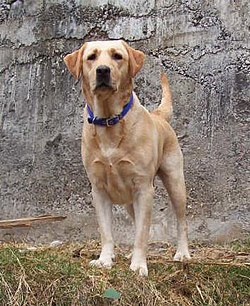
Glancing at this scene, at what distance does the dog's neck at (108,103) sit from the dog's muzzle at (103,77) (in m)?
0.12

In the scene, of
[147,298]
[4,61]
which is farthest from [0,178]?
[147,298]

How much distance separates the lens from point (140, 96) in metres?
5.30

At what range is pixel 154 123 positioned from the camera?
3.93 meters

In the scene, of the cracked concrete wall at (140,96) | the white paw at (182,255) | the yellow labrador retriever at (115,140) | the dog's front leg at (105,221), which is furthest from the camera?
the cracked concrete wall at (140,96)

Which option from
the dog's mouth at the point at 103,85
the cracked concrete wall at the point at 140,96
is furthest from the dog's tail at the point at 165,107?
the dog's mouth at the point at 103,85

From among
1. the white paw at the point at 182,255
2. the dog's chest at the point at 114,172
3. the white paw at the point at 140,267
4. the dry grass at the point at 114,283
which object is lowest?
the white paw at the point at 182,255

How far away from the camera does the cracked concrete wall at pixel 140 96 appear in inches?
199

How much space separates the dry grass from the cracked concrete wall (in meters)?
1.61

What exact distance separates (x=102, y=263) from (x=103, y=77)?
37.6 inches

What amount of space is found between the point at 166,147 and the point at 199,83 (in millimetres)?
1141

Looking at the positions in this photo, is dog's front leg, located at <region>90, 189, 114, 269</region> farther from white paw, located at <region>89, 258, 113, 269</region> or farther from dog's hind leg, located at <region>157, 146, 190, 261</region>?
dog's hind leg, located at <region>157, 146, 190, 261</region>

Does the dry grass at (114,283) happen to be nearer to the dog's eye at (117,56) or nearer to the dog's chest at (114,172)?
the dog's chest at (114,172)

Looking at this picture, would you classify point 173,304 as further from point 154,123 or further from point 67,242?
point 67,242

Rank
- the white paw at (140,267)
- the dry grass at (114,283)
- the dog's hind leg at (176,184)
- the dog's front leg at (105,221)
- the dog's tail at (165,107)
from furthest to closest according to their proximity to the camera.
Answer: the dog's tail at (165,107) → the dog's hind leg at (176,184) → the dog's front leg at (105,221) → the white paw at (140,267) → the dry grass at (114,283)
